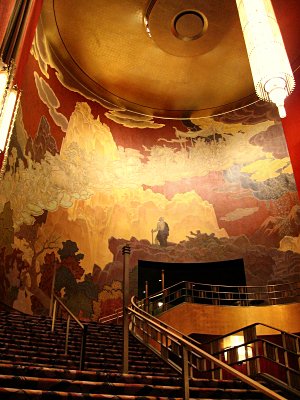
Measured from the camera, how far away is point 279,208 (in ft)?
53.1

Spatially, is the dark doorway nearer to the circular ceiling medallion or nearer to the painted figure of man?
the painted figure of man

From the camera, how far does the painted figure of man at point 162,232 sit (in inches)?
663

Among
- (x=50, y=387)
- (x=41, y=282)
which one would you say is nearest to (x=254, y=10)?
(x=50, y=387)

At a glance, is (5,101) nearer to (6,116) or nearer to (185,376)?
(6,116)

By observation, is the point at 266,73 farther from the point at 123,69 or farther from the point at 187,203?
the point at 123,69

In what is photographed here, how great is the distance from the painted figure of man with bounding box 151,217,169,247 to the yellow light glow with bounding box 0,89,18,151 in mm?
11831

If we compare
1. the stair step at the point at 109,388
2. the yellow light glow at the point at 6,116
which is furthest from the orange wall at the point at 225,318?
the yellow light glow at the point at 6,116

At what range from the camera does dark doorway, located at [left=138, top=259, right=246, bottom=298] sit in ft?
54.9

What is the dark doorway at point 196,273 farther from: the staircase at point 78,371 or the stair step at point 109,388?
the stair step at point 109,388

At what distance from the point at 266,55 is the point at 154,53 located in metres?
12.4

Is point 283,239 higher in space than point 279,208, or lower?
lower

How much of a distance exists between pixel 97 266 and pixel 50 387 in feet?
36.6

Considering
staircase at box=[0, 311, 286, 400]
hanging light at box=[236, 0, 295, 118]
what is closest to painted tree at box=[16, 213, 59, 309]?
staircase at box=[0, 311, 286, 400]

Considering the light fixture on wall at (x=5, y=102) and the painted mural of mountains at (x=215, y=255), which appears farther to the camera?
the painted mural of mountains at (x=215, y=255)
